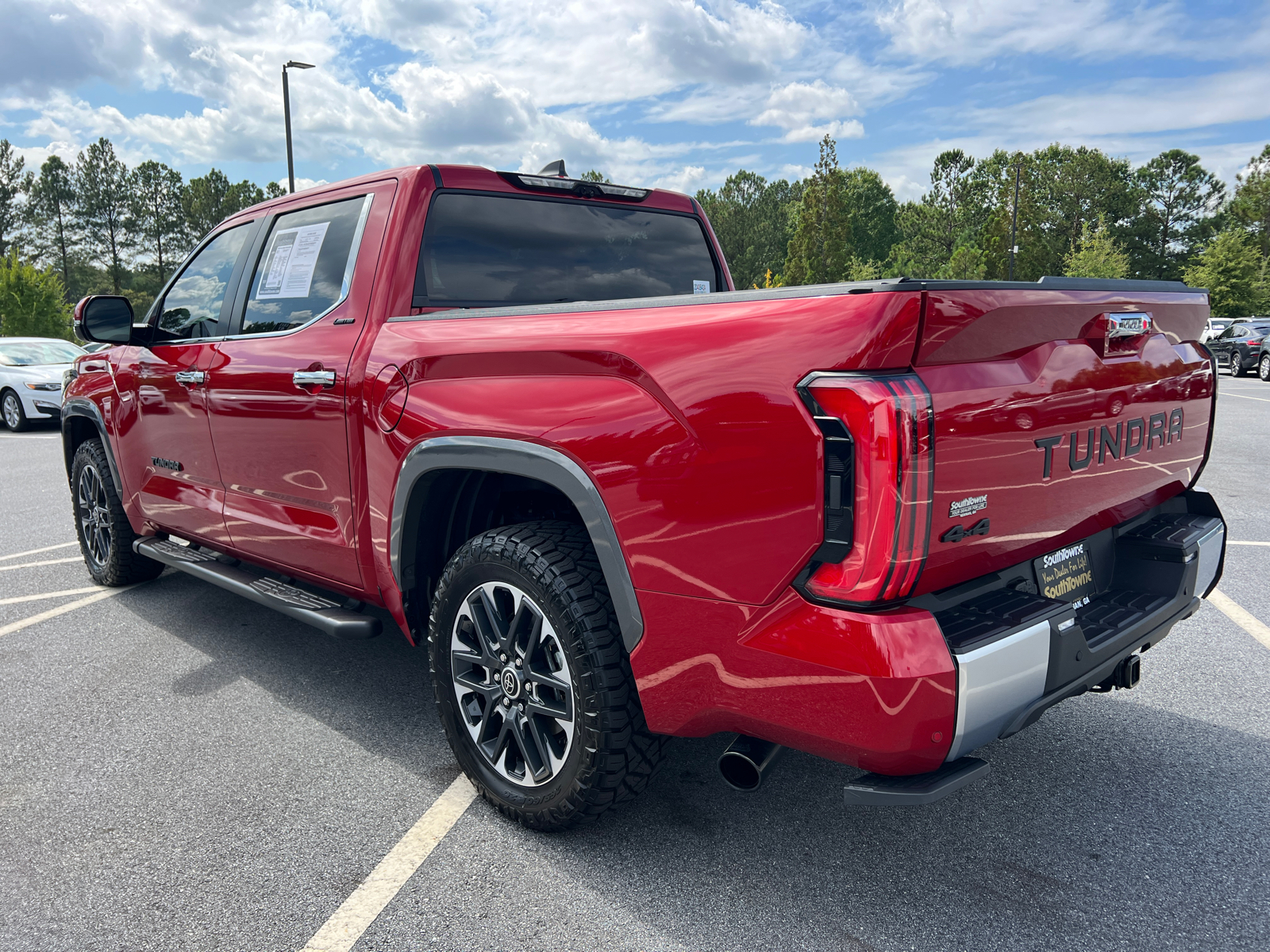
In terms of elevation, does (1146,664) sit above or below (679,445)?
below

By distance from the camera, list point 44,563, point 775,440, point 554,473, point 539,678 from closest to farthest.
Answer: point 775,440 → point 554,473 → point 539,678 → point 44,563

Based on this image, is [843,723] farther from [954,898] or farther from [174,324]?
[174,324]

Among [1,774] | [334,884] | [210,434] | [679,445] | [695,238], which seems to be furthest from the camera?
[695,238]

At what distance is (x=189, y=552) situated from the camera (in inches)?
172

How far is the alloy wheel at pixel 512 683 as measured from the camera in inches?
100

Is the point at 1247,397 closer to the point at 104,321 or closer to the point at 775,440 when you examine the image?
the point at 775,440

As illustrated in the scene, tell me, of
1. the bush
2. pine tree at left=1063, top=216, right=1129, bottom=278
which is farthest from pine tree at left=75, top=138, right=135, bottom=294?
pine tree at left=1063, top=216, right=1129, bottom=278

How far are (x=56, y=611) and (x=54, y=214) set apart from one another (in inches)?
2859

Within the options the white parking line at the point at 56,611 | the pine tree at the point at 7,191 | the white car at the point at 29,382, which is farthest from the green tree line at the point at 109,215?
the white parking line at the point at 56,611

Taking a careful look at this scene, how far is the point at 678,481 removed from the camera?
2.10m

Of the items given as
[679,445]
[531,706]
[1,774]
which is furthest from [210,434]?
[679,445]

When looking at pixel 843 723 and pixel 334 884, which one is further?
pixel 334 884

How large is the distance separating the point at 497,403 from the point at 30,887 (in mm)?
1854

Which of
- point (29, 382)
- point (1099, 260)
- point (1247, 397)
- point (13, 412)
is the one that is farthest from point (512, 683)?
point (1099, 260)
